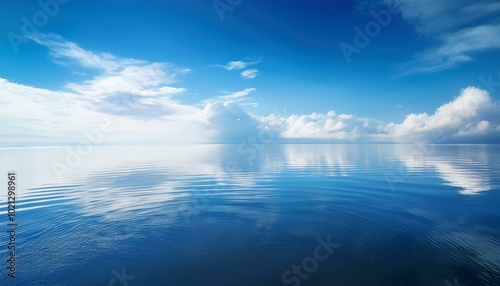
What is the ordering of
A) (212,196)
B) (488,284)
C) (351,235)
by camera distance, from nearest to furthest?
(488,284)
(351,235)
(212,196)

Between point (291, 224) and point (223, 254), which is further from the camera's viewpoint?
point (291, 224)

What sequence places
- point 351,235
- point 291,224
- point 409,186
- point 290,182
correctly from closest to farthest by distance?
point 351,235 < point 291,224 < point 409,186 < point 290,182

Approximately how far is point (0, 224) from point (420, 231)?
32230mm

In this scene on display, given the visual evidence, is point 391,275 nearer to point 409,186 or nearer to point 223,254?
point 223,254

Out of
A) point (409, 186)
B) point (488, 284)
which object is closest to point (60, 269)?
point (488, 284)

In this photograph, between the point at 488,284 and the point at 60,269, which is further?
the point at 60,269

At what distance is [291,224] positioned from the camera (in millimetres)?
19453

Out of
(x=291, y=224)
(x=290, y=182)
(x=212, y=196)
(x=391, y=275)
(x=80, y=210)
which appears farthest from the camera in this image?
(x=290, y=182)

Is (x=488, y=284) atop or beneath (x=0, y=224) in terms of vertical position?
beneath

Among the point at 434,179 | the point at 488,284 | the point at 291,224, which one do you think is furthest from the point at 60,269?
the point at 434,179

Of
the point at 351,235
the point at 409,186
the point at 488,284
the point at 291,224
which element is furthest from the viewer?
the point at 409,186

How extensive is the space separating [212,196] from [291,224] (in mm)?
13025

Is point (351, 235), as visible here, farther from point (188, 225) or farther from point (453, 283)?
point (188, 225)

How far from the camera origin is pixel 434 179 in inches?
1560
